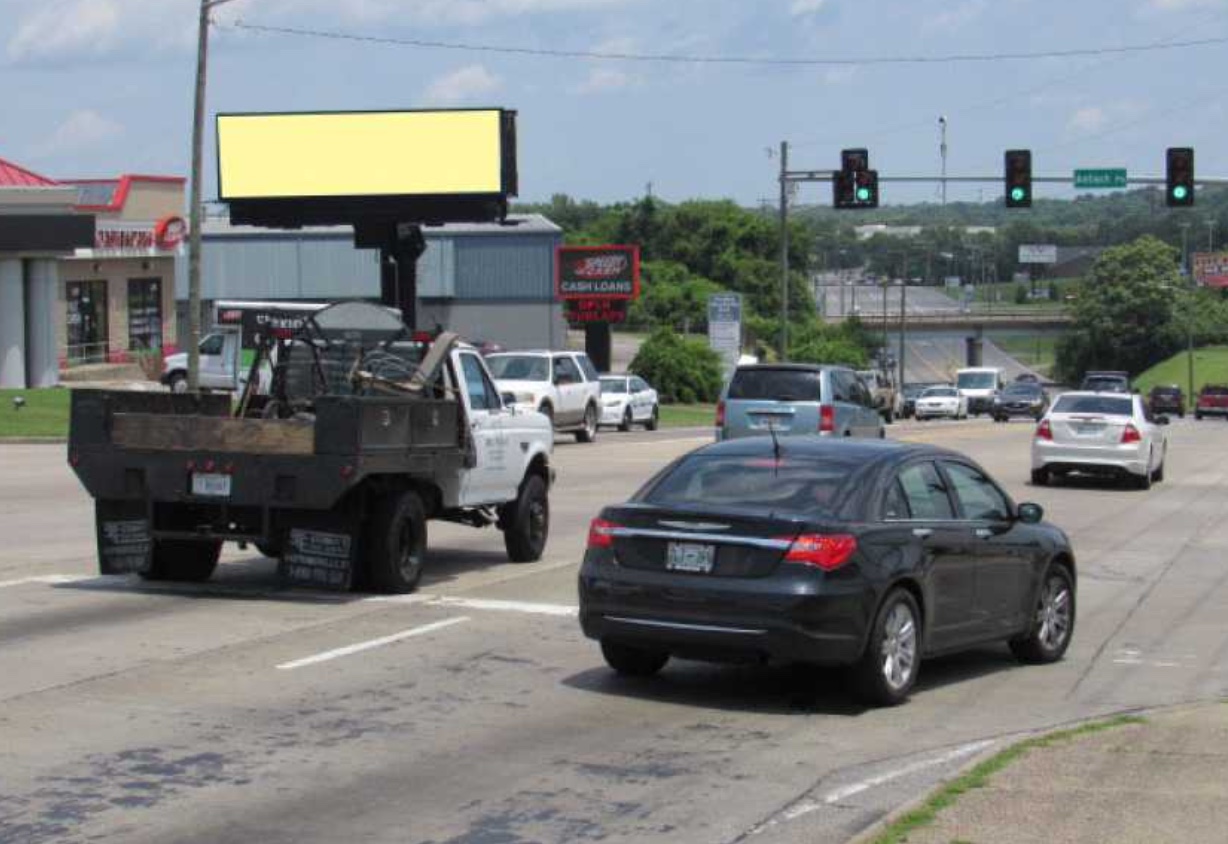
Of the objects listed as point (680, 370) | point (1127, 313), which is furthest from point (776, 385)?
point (1127, 313)

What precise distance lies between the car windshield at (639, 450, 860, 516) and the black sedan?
0.04 feet

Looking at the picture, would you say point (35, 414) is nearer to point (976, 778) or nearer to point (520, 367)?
point (520, 367)

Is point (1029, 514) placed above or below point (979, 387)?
below

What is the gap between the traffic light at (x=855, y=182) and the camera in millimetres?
44781

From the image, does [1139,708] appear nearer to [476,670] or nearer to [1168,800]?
[1168,800]

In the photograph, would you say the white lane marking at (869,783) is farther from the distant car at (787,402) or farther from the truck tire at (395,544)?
the distant car at (787,402)

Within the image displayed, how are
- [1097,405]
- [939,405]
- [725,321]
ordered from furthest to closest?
[939,405]
[725,321]
[1097,405]

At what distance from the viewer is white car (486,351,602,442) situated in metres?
39.2

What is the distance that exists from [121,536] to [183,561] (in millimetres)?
812

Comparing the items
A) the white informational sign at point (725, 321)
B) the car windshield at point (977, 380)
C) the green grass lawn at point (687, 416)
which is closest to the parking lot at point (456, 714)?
the green grass lawn at point (687, 416)

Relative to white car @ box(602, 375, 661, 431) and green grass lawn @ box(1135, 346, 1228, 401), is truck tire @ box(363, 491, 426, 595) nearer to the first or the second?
white car @ box(602, 375, 661, 431)

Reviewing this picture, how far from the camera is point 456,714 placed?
34.3 feet

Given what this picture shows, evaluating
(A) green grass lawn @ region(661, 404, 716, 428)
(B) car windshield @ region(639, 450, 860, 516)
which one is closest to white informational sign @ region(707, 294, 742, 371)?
(A) green grass lawn @ region(661, 404, 716, 428)

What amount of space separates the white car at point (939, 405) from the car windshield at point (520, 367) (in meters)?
34.4
